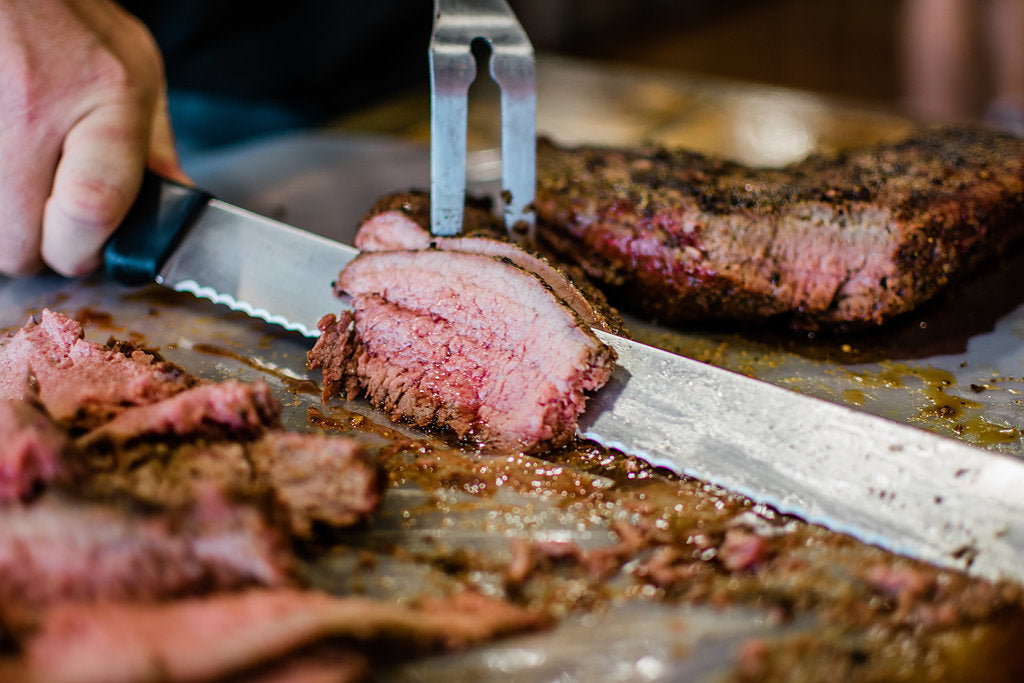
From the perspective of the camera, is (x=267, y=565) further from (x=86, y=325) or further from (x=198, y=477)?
(x=86, y=325)

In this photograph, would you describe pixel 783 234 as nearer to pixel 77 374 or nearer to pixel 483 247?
pixel 483 247

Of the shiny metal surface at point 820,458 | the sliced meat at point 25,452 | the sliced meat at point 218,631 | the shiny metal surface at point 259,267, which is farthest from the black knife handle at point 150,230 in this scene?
the shiny metal surface at point 820,458

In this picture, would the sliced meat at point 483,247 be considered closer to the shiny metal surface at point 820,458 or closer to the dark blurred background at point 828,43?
the shiny metal surface at point 820,458

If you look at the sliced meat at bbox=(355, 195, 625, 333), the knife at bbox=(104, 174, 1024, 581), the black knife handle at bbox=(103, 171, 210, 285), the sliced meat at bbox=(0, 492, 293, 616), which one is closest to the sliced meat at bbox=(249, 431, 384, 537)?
the sliced meat at bbox=(0, 492, 293, 616)

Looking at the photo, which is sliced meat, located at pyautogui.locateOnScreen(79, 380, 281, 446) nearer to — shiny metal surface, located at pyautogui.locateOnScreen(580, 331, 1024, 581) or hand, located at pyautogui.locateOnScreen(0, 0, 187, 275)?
shiny metal surface, located at pyautogui.locateOnScreen(580, 331, 1024, 581)

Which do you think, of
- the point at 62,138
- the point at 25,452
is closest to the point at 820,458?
the point at 25,452

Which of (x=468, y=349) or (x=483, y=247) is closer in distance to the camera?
(x=468, y=349)
